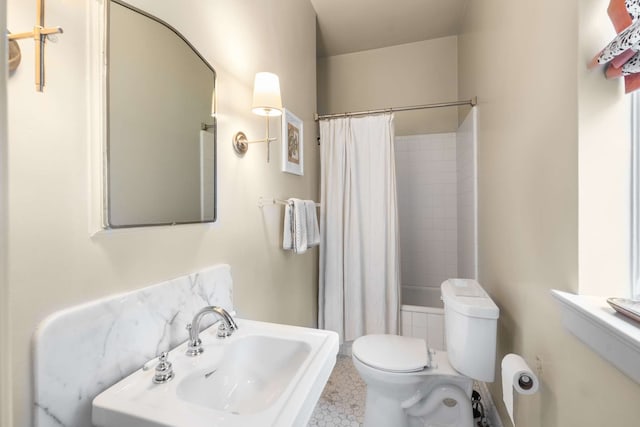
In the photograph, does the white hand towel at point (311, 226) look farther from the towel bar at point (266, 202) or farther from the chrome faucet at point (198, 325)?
the chrome faucet at point (198, 325)

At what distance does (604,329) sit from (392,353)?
1000mm

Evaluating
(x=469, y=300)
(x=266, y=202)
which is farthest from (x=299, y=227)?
(x=469, y=300)

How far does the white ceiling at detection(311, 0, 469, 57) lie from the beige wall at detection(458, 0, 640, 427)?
2.54 feet

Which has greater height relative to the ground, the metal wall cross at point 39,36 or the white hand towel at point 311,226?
the metal wall cross at point 39,36

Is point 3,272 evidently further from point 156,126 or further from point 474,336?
point 474,336

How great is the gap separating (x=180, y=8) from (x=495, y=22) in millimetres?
1560

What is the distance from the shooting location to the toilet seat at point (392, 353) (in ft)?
4.70

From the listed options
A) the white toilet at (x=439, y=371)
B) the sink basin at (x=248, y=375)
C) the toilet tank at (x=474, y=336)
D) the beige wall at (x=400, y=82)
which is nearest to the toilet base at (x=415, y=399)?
the white toilet at (x=439, y=371)

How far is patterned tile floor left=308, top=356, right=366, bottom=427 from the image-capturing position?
1.68 m

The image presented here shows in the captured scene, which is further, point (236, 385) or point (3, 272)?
point (236, 385)

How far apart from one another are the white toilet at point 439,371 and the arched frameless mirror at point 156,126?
1112mm

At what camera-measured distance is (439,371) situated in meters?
1.44

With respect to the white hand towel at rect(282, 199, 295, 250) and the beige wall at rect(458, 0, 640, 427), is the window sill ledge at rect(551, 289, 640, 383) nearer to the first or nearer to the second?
the beige wall at rect(458, 0, 640, 427)

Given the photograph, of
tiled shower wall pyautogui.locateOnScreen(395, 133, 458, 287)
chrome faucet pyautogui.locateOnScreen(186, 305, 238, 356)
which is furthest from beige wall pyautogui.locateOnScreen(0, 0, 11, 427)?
tiled shower wall pyautogui.locateOnScreen(395, 133, 458, 287)
